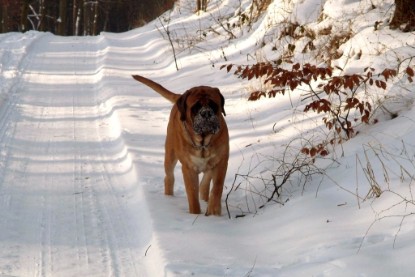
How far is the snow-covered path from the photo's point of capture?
13.6 feet

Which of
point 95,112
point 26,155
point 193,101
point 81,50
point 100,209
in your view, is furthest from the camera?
point 81,50

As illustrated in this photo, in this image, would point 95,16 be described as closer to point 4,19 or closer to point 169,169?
point 4,19

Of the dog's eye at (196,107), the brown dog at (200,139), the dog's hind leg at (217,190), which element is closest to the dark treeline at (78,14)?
the brown dog at (200,139)

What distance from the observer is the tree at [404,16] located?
7.35 meters

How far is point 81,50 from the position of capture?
1834 cm

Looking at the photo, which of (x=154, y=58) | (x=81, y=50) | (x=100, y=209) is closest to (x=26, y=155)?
(x=100, y=209)

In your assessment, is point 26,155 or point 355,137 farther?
point 26,155

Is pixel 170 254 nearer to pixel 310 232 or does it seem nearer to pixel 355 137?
pixel 310 232

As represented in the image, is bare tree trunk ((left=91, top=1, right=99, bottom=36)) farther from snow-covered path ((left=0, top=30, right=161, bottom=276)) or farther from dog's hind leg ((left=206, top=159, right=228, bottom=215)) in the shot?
dog's hind leg ((left=206, top=159, right=228, bottom=215))

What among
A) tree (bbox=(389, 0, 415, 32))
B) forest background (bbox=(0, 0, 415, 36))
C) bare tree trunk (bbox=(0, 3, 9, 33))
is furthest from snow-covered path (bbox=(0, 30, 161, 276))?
bare tree trunk (bbox=(0, 3, 9, 33))

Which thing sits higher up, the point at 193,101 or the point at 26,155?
the point at 193,101

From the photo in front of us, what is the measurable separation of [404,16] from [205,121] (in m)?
4.41

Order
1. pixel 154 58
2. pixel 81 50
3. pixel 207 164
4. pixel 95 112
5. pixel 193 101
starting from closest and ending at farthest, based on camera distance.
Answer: pixel 193 101
pixel 207 164
pixel 95 112
pixel 154 58
pixel 81 50

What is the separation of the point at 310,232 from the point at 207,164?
3.83ft
